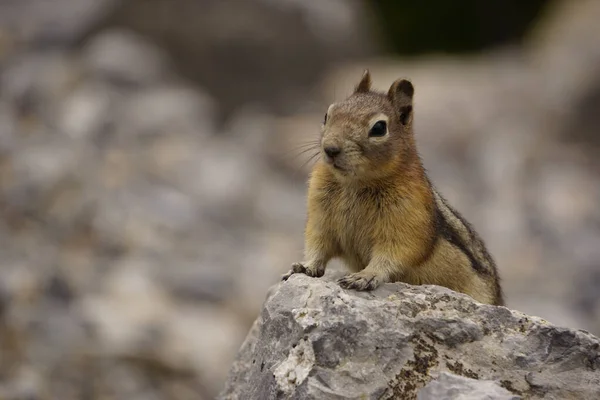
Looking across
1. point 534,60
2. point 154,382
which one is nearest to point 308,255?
point 154,382

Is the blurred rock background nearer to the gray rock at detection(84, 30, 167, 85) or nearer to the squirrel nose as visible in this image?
the gray rock at detection(84, 30, 167, 85)

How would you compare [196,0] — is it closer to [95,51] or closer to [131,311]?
[95,51]

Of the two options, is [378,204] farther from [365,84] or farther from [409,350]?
[409,350]

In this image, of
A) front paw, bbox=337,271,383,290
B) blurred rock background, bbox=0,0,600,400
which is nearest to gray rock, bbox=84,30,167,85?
blurred rock background, bbox=0,0,600,400

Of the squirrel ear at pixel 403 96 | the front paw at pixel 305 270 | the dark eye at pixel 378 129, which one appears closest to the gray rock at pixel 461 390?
the front paw at pixel 305 270

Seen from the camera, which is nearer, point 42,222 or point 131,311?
point 131,311
